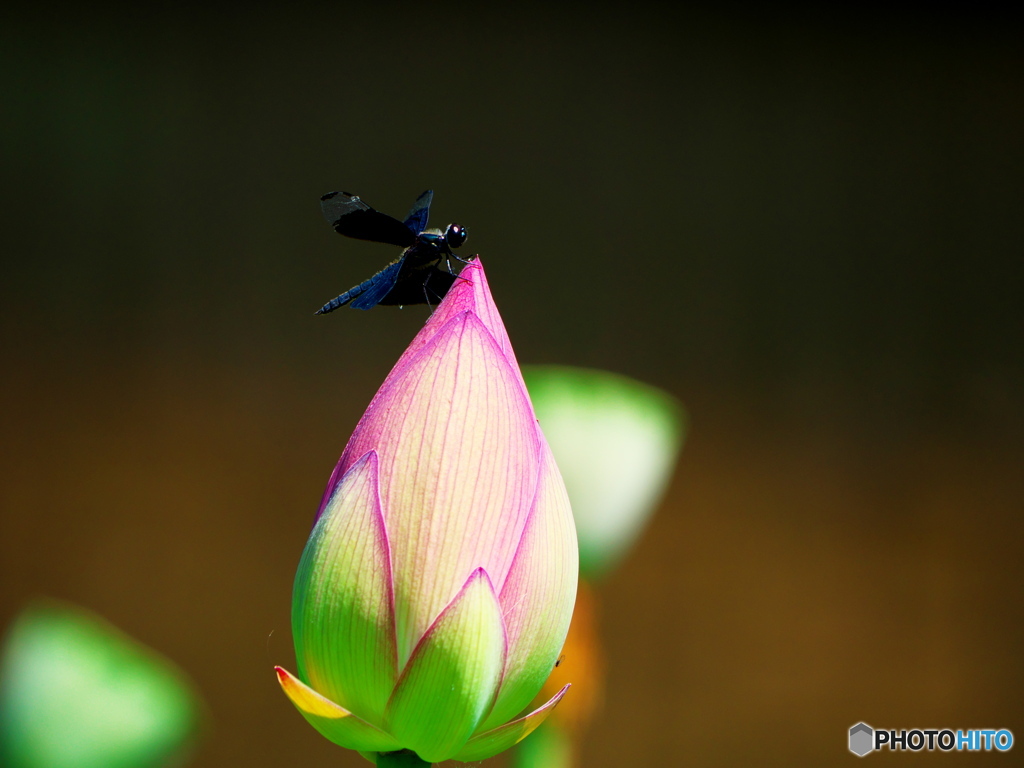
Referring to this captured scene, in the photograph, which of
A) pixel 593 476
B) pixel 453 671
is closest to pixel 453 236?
pixel 453 671

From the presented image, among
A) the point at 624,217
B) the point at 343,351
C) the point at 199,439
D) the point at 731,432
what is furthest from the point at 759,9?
the point at 199,439

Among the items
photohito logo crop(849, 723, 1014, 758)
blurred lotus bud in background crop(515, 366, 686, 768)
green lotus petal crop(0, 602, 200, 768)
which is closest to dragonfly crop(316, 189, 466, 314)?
blurred lotus bud in background crop(515, 366, 686, 768)

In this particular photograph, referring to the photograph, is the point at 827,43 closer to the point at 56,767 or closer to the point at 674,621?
the point at 674,621

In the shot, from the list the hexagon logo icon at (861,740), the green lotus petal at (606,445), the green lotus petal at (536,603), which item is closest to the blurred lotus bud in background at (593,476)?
the green lotus petal at (606,445)

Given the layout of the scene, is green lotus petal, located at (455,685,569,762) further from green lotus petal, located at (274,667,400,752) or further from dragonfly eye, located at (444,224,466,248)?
dragonfly eye, located at (444,224,466,248)

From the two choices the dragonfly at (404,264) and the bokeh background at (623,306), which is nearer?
the dragonfly at (404,264)

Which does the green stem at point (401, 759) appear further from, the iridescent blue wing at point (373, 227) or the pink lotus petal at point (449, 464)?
the iridescent blue wing at point (373, 227)
